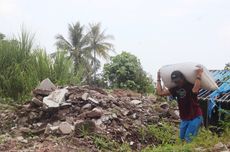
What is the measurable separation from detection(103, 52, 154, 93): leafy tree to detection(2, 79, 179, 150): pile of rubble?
7.56m

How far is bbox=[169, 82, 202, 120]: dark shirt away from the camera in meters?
6.00

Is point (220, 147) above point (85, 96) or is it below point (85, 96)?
below

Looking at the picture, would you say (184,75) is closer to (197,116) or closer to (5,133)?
(197,116)

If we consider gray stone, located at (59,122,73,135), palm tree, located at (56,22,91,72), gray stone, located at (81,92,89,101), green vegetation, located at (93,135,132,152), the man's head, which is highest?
palm tree, located at (56,22,91,72)

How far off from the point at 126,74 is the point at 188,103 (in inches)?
454

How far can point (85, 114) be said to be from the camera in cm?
796

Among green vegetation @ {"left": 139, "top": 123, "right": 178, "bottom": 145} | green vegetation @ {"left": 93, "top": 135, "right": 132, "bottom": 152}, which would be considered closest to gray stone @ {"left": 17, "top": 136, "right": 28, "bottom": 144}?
green vegetation @ {"left": 93, "top": 135, "right": 132, "bottom": 152}

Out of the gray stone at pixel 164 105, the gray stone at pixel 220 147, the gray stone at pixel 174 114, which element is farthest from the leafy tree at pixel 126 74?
the gray stone at pixel 220 147

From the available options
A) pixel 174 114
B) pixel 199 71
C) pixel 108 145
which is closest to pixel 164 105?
pixel 174 114

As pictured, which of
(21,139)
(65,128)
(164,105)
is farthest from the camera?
(164,105)

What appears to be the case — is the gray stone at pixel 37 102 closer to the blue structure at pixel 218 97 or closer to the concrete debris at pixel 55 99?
the concrete debris at pixel 55 99

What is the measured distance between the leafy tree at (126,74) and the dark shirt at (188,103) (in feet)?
35.8

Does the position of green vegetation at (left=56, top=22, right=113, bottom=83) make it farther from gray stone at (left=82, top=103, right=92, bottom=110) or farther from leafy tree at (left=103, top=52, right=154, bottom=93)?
gray stone at (left=82, top=103, right=92, bottom=110)

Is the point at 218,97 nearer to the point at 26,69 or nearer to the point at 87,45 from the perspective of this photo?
the point at 26,69
